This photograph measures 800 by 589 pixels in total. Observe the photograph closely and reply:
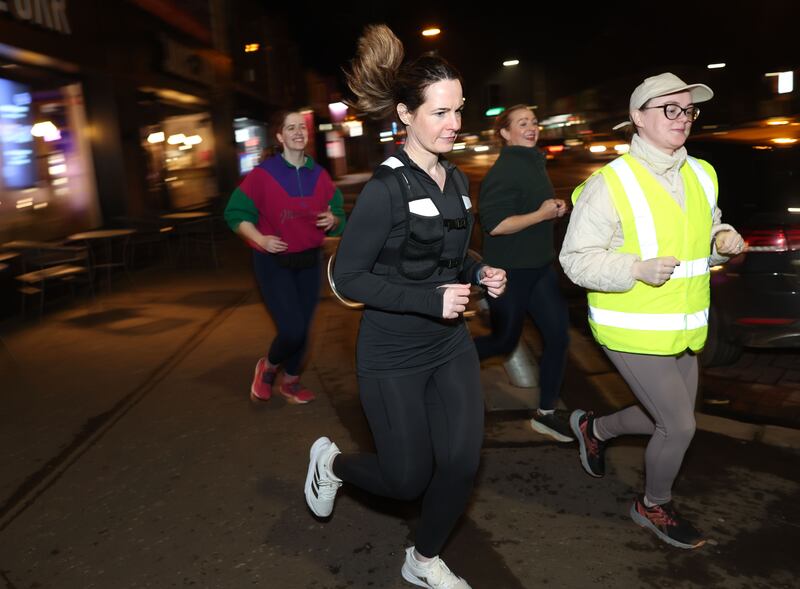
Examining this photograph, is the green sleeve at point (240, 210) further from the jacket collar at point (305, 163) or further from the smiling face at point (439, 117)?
the smiling face at point (439, 117)

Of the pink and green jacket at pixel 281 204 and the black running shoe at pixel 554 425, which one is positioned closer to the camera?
the black running shoe at pixel 554 425

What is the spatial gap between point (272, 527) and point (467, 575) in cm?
97

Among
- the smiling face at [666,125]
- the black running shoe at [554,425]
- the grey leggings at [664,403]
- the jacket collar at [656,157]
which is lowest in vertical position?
the black running shoe at [554,425]

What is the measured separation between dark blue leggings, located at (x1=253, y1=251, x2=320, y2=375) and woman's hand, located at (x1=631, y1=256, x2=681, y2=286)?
7.91 ft

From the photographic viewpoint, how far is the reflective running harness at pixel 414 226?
104 inches

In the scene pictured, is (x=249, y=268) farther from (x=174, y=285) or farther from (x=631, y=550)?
(x=631, y=550)

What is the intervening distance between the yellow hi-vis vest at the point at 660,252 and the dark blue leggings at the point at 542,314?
1.20 meters

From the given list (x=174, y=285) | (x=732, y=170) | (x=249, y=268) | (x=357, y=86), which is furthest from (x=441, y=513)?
(x=249, y=268)

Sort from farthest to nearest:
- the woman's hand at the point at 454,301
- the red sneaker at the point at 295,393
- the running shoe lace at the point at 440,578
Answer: the red sneaker at the point at 295,393, the running shoe lace at the point at 440,578, the woman's hand at the point at 454,301

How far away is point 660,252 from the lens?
2.94 metres

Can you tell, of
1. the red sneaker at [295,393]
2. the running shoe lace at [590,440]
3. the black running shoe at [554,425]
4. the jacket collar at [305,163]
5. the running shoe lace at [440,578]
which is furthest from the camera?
the red sneaker at [295,393]

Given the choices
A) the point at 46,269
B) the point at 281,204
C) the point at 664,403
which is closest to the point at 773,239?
the point at 664,403

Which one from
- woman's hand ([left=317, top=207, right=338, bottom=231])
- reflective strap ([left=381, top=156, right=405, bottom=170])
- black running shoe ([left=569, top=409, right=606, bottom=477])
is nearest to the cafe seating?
woman's hand ([left=317, top=207, right=338, bottom=231])

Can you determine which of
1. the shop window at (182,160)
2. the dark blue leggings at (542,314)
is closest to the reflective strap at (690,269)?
the dark blue leggings at (542,314)
